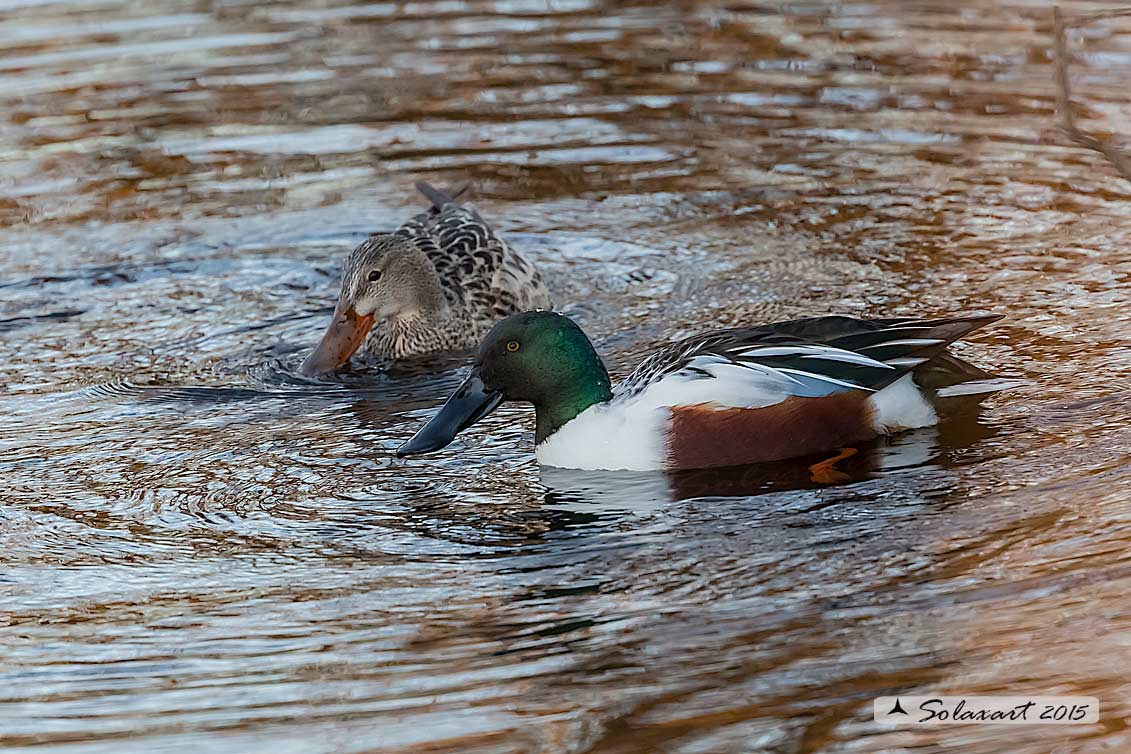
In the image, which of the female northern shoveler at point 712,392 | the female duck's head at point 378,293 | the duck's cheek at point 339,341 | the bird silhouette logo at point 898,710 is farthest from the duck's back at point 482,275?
the bird silhouette logo at point 898,710

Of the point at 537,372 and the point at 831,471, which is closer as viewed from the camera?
the point at 831,471

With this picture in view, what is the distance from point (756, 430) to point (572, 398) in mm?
694

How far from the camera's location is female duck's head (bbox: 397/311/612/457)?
245 inches

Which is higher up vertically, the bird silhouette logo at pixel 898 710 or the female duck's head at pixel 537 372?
the female duck's head at pixel 537 372

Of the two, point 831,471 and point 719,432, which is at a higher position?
point 719,432

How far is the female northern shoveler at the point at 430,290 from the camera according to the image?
8.03 metres

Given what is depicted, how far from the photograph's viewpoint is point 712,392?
597 centimetres

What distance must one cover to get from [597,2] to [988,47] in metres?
3.40

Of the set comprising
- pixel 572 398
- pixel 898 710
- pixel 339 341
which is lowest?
pixel 898 710

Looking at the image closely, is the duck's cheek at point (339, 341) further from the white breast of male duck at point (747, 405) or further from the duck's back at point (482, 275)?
the white breast of male duck at point (747, 405)

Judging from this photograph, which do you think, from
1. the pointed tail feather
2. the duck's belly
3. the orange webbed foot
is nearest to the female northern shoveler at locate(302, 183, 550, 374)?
the pointed tail feather

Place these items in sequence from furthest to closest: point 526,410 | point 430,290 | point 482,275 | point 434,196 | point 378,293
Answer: point 434,196 → point 482,275 → point 430,290 → point 378,293 → point 526,410

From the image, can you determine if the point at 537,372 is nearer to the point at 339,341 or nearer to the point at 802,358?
the point at 802,358

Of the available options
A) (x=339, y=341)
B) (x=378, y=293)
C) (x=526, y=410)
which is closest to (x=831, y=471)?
(x=526, y=410)
